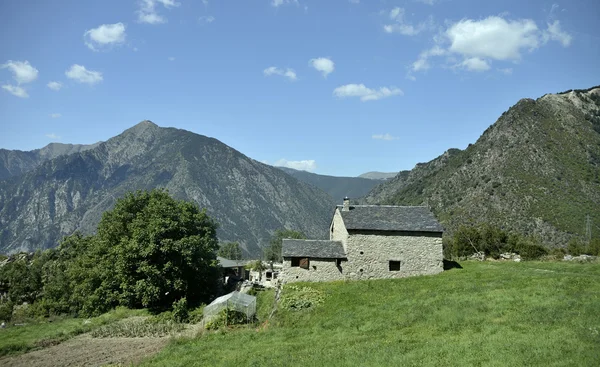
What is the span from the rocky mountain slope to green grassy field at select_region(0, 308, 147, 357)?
73.4 metres

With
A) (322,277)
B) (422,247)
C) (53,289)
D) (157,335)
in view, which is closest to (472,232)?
(422,247)

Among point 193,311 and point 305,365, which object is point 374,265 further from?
point 305,365

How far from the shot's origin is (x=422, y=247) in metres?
36.8

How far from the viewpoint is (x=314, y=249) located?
3831 cm

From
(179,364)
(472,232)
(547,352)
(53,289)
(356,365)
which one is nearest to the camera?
(547,352)

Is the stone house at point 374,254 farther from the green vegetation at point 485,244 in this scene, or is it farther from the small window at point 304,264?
the green vegetation at point 485,244

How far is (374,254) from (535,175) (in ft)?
241

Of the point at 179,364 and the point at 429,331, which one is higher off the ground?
the point at 429,331

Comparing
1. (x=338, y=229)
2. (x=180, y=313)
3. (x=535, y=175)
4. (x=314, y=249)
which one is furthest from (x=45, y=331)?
(x=535, y=175)

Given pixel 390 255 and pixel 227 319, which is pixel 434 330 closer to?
pixel 390 255

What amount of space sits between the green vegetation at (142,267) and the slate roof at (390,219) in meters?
17.5

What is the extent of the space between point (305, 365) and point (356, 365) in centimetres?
236

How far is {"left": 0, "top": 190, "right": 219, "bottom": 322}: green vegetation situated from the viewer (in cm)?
3994

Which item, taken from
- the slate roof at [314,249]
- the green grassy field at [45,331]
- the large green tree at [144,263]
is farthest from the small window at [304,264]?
the green grassy field at [45,331]
